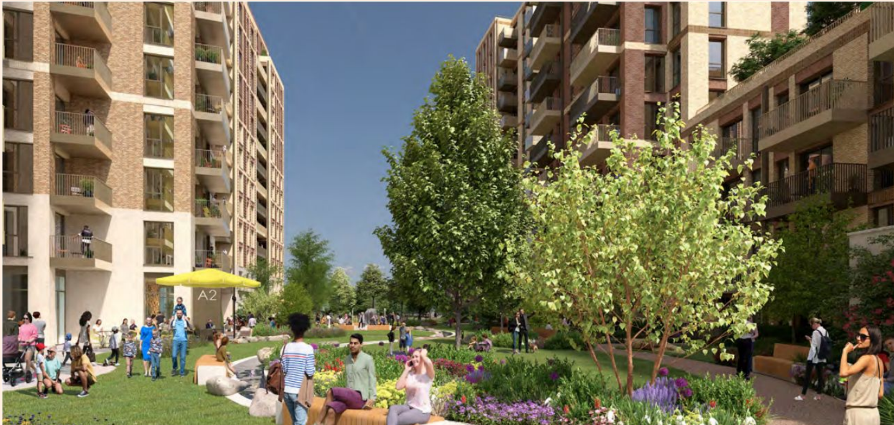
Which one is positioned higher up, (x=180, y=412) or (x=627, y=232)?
(x=627, y=232)

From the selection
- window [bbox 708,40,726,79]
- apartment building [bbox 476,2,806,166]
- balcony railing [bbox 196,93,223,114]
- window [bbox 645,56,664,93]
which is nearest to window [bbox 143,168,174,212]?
balcony railing [bbox 196,93,223,114]

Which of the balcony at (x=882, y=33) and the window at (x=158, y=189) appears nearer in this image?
the balcony at (x=882, y=33)

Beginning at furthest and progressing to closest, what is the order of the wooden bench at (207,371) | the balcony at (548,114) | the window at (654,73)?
1. the balcony at (548,114)
2. the window at (654,73)
3. the wooden bench at (207,371)

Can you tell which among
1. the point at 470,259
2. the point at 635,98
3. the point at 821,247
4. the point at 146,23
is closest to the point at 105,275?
the point at 146,23

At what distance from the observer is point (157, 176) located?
127 feet

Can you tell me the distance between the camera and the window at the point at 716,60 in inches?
1491

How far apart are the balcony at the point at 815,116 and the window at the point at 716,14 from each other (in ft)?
31.9

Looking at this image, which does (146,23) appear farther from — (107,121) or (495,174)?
(495,174)

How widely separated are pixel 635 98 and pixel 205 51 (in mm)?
25890

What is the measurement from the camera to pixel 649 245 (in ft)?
36.4

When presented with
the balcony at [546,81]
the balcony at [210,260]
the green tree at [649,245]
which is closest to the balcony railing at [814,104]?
the green tree at [649,245]

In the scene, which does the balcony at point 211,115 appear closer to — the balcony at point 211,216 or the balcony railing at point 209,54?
the balcony railing at point 209,54

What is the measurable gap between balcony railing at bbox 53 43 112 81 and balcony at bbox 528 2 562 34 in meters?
29.2

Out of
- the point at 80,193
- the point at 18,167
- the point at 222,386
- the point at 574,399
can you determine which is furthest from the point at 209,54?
the point at 574,399
